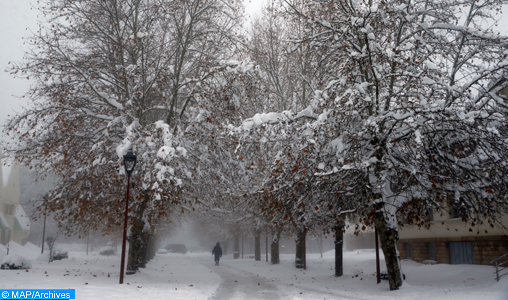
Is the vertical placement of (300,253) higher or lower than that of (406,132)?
lower

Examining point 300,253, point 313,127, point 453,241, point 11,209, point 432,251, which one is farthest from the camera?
point 11,209

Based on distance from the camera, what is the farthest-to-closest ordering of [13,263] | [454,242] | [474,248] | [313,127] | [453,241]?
[454,242] → [453,241] → [474,248] → [13,263] → [313,127]

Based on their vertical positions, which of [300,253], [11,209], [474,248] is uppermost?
[11,209]

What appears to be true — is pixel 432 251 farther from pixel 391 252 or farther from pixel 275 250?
pixel 391 252

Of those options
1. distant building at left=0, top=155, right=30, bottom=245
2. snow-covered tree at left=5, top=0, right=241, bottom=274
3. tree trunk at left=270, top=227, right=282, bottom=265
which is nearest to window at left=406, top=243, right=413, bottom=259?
tree trunk at left=270, top=227, right=282, bottom=265

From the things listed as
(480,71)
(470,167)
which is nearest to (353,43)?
(480,71)

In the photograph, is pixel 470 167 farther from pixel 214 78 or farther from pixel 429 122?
pixel 214 78

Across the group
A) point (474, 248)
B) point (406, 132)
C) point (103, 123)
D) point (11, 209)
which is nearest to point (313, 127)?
point (406, 132)

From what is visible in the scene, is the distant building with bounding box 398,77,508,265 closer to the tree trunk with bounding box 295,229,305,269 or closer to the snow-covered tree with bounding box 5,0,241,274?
the tree trunk with bounding box 295,229,305,269

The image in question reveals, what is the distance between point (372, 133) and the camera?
9750 mm

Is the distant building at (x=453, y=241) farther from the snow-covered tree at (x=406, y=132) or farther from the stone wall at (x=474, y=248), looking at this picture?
the snow-covered tree at (x=406, y=132)

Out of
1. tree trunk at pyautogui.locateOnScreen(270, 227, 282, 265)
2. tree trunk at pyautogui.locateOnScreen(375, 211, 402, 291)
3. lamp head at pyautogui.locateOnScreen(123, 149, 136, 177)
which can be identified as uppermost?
lamp head at pyautogui.locateOnScreen(123, 149, 136, 177)

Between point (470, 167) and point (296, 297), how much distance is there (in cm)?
614

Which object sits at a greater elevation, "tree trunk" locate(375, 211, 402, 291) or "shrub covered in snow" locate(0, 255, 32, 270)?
"tree trunk" locate(375, 211, 402, 291)
